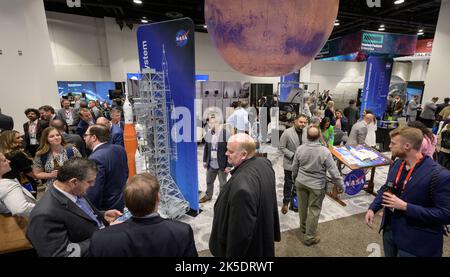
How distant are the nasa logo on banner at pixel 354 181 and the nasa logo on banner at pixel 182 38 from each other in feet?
10.8

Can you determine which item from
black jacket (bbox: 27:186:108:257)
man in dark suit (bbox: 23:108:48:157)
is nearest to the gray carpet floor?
black jacket (bbox: 27:186:108:257)

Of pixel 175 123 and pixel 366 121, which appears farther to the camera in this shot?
pixel 366 121

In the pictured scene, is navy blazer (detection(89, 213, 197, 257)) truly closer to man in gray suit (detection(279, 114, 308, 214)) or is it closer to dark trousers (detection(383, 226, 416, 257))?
dark trousers (detection(383, 226, 416, 257))

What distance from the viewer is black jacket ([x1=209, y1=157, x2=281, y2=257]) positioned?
1553 millimetres

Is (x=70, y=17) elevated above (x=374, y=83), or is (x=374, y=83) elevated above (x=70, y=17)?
(x=70, y=17)

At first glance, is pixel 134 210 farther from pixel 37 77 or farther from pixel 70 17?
Answer: pixel 70 17

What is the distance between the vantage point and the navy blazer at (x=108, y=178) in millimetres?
2264

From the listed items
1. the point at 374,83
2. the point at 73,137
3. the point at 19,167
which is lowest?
the point at 19,167

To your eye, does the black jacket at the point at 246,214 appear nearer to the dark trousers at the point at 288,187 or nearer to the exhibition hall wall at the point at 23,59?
the dark trousers at the point at 288,187

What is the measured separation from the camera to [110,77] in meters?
12.2

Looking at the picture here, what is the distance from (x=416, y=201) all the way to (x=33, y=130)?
5.65 metres

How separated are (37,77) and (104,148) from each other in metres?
4.55

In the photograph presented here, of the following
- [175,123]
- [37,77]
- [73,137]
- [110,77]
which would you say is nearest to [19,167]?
[73,137]

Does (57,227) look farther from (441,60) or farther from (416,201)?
(441,60)
